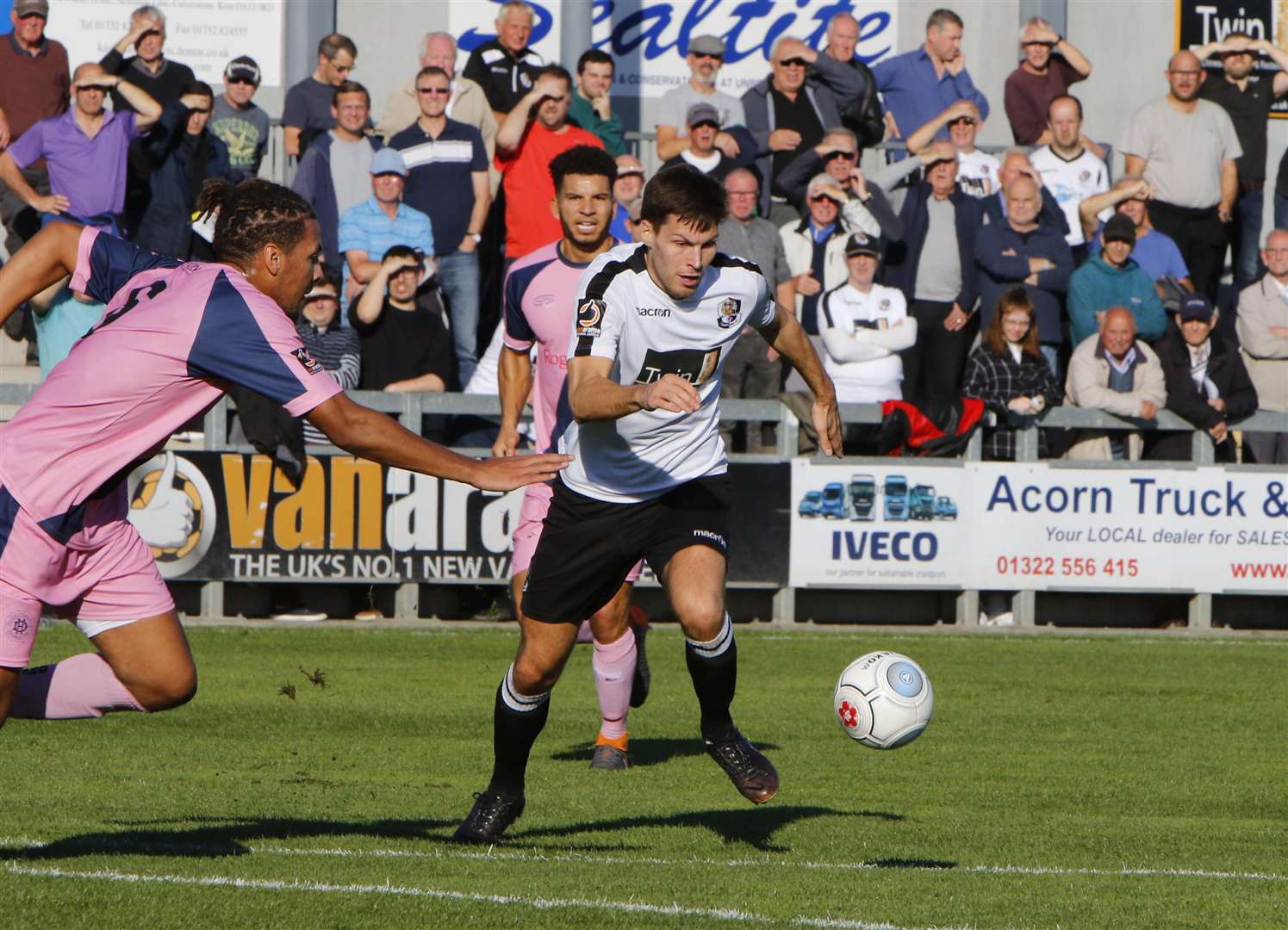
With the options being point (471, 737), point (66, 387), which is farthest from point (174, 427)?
point (471, 737)

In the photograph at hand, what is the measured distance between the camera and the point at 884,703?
23.2 feet

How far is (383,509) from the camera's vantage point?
14336mm

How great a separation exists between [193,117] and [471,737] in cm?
733

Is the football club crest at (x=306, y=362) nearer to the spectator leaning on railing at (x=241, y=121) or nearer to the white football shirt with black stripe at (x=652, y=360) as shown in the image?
the white football shirt with black stripe at (x=652, y=360)

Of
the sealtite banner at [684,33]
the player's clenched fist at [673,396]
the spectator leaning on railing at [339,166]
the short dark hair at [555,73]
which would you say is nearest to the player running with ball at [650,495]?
the player's clenched fist at [673,396]

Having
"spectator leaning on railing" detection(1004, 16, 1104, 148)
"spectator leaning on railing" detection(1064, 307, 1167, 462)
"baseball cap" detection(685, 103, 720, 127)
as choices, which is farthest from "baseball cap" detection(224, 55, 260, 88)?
"spectator leaning on railing" detection(1064, 307, 1167, 462)

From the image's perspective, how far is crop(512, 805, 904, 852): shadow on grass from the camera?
23.6ft

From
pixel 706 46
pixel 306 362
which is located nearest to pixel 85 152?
pixel 706 46

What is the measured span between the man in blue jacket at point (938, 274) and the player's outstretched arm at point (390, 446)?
34.4 feet

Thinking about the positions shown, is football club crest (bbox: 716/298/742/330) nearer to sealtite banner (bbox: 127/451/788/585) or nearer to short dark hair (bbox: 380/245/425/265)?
sealtite banner (bbox: 127/451/788/585)

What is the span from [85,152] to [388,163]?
2.31 metres

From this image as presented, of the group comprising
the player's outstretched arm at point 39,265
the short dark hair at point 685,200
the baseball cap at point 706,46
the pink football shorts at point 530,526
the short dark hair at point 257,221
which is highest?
the baseball cap at point 706,46

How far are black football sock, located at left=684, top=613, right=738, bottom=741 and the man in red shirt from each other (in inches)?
344

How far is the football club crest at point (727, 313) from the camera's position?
7.22 m
